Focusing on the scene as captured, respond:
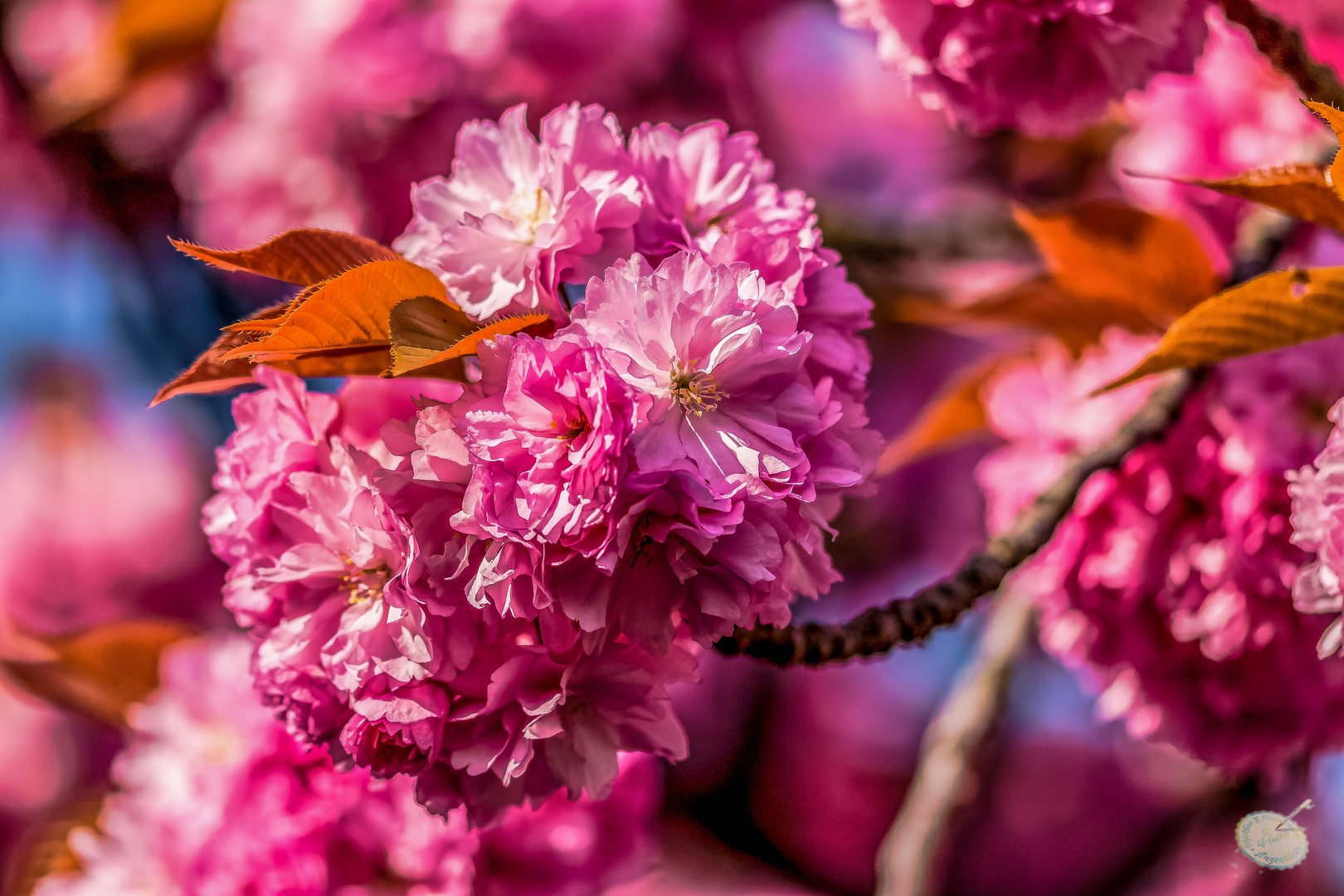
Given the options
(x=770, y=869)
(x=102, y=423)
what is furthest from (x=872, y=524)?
(x=102, y=423)

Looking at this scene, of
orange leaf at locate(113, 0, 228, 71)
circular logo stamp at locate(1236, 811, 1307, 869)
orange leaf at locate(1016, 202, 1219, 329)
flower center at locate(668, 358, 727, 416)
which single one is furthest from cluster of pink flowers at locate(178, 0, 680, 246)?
circular logo stamp at locate(1236, 811, 1307, 869)

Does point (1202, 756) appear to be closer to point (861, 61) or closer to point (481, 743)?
point (481, 743)

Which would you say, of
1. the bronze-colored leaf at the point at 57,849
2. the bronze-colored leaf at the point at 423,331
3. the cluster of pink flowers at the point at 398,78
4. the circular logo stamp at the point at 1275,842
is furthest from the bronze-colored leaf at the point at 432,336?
the bronze-colored leaf at the point at 57,849

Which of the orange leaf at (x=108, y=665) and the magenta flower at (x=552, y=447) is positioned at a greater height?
the magenta flower at (x=552, y=447)

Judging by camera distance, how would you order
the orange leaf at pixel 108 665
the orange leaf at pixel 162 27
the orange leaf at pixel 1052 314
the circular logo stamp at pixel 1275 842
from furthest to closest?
the orange leaf at pixel 162 27
the orange leaf at pixel 108 665
the orange leaf at pixel 1052 314
the circular logo stamp at pixel 1275 842

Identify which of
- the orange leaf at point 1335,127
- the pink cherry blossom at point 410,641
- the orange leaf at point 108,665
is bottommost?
the orange leaf at point 108,665

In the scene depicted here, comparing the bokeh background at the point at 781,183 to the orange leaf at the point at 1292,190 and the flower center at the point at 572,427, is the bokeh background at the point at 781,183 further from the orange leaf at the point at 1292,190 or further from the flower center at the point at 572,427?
the flower center at the point at 572,427

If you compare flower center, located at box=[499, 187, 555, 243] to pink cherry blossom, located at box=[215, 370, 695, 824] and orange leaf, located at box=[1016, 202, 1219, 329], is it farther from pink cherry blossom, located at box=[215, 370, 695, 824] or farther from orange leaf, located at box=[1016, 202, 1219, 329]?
orange leaf, located at box=[1016, 202, 1219, 329]

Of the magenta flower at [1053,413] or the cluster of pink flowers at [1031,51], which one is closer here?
the cluster of pink flowers at [1031,51]
